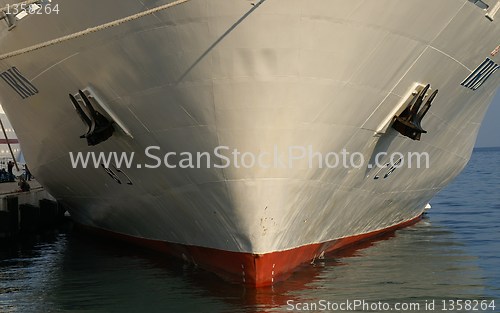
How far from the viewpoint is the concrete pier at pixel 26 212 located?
20.7m

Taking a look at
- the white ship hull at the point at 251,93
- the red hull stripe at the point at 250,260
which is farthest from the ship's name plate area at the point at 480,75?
the red hull stripe at the point at 250,260

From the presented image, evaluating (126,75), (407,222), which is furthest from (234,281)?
(407,222)

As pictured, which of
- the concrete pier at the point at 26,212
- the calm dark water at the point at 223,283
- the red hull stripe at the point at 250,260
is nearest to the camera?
the red hull stripe at the point at 250,260

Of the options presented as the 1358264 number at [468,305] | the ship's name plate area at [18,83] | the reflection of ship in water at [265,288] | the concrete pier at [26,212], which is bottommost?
the 1358264 number at [468,305]

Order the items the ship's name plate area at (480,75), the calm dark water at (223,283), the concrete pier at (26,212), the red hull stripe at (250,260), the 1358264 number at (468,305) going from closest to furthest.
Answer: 1. the 1358264 number at (468,305)
2. the red hull stripe at (250,260)
3. the calm dark water at (223,283)
4. the ship's name plate area at (480,75)
5. the concrete pier at (26,212)

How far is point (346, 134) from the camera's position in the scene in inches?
474

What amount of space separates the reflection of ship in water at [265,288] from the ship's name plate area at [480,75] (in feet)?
11.9

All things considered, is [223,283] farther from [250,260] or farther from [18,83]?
[18,83]

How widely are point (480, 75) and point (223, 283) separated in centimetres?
640

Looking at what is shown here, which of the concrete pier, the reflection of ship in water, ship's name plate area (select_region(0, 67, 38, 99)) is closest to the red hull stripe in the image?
the reflection of ship in water

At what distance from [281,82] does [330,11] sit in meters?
1.21

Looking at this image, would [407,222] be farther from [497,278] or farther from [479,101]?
[497,278]

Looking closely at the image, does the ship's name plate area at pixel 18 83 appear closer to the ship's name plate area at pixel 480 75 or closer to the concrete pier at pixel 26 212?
the concrete pier at pixel 26 212

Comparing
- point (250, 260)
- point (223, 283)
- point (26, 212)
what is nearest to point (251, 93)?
point (250, 260)
